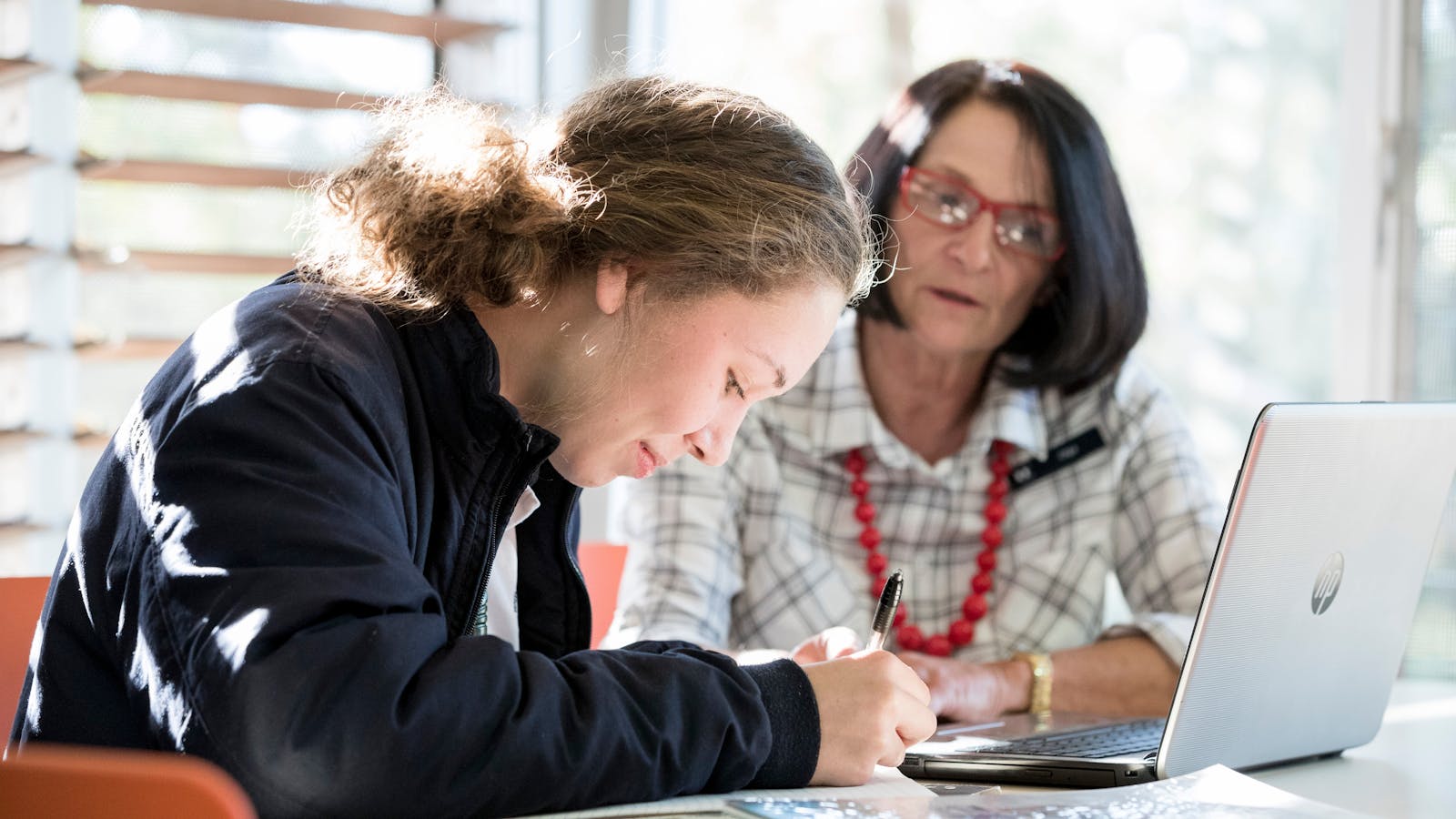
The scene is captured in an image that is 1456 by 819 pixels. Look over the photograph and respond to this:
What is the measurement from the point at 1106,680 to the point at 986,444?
0.38 metres

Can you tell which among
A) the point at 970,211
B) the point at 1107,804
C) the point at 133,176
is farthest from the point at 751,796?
the point at 133,176

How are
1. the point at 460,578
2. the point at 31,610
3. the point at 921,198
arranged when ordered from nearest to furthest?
the point at 460,578 < the point at 31,610 < the point at 921,198

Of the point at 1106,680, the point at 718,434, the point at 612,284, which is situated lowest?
the point at 1106,680

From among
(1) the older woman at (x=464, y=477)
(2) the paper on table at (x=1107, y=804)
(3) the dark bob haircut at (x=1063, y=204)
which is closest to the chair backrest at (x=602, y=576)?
(1) the older woman at (x=464, y=477)

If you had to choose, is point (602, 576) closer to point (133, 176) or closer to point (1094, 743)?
point (1094, 743)

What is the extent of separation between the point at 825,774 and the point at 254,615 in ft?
1.35

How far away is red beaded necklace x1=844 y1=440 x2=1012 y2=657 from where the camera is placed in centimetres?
178

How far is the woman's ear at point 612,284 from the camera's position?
111 centimetres

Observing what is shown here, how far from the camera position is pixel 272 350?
3.08 ft

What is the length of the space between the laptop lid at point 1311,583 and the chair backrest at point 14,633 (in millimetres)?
917

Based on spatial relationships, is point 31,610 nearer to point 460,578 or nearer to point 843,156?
point 460,578

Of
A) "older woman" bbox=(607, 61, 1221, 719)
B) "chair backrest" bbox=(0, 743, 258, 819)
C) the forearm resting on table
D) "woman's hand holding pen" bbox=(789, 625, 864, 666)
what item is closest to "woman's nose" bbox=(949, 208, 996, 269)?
"older woman" bbox=(607, 61, 1221, 719)

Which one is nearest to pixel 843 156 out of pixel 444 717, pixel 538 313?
pixel 538 313

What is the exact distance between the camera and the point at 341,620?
83 centimetres
